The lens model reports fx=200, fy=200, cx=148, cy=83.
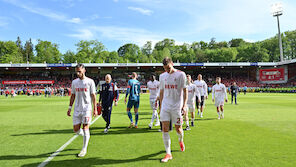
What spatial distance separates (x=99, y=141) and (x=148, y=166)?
8.27ft

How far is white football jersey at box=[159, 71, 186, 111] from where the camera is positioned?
4.37m

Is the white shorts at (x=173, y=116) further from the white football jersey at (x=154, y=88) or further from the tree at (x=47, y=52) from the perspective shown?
the tree at (x=47, y=52)

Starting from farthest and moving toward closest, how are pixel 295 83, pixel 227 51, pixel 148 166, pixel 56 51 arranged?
pixel 56 51 → pixel 227 51 → pixel 295 83 → pixel 148 166

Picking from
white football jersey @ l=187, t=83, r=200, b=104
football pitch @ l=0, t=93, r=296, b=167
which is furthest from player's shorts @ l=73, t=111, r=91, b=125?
white football jersey @ l=187, t=83, r=200, b=104

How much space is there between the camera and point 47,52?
8575 cm

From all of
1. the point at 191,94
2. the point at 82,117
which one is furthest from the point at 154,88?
the point at 82,117

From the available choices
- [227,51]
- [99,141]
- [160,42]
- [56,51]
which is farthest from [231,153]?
[160,42]

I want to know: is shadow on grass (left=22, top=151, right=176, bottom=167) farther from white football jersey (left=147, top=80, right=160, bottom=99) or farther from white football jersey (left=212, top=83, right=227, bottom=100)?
white football jersey (left=212, top=83, right=227, bottom=100)

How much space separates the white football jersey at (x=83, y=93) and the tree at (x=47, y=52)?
90.1 m

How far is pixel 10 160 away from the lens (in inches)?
179

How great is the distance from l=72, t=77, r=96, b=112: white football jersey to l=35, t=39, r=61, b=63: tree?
90104 millimetres

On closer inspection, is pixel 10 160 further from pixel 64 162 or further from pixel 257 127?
pixel 257 127

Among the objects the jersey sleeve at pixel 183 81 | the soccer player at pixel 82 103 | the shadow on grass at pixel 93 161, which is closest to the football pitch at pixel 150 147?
the shadow on grass at pixel 93 161

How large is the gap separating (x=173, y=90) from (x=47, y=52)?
93.2 m
